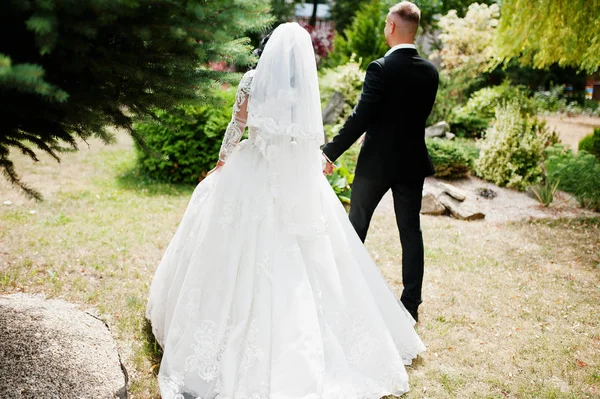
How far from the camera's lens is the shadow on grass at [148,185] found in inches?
301

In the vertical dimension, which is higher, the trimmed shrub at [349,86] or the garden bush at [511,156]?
the trimmed shrub at [349,86]

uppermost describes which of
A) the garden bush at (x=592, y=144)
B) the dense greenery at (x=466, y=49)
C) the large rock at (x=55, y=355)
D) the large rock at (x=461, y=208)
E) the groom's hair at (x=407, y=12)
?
the groom's hair at (x=407, y=12)

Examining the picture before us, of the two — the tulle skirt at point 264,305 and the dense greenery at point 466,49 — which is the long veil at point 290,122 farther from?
the dense greenery at point 466,49

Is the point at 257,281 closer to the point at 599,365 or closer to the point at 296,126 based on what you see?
the point at 296,126

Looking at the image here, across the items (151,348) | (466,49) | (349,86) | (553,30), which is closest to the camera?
(151,348)

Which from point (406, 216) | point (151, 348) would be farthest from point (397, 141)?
point (151, 348)

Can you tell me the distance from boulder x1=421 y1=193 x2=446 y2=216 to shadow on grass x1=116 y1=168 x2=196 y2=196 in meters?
3.70

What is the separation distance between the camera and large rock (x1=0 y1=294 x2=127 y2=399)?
2.53 meters

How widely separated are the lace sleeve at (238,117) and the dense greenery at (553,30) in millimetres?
6908

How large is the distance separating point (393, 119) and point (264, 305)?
1.89 metres

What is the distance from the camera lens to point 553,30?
28.1 ft

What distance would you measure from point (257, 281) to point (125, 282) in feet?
6.83

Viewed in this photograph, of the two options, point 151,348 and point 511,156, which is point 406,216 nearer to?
point 151,348

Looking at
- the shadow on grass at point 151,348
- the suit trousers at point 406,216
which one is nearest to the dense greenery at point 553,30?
the suit trousers at point 406,216
